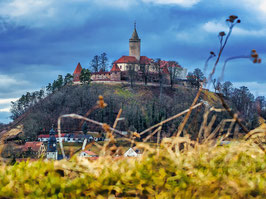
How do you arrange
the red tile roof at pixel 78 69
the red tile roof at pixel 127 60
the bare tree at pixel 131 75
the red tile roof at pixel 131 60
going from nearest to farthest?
the bare tree at pixel 131 75 → the red tile roof at pixel 131 60 → the red tile roof at pixel 127 60 → the red tile roof at pixel 78 69

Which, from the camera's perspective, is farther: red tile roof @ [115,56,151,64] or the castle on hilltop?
red tile roof @ [115,56,151,64]

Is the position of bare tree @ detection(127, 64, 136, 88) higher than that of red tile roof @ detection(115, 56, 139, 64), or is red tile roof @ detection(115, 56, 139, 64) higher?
red tile roof @ detection(115, 56, 139, 64)

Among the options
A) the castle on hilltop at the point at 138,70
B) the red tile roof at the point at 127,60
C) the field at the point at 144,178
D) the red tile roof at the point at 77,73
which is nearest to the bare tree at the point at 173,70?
the castle on hilltop at the point at 138,70

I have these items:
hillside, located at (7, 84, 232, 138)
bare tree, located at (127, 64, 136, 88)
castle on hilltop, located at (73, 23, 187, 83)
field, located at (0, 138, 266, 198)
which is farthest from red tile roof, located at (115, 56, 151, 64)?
field, located at (0, 138, 266, 198)

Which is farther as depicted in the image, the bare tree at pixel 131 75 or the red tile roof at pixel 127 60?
the red tile roof at pixel 127 60

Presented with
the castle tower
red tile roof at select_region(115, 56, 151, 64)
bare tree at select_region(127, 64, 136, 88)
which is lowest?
bare tree at select_region(127, 64, 136, 88)

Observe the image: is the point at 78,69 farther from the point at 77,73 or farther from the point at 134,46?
the point at 134,46

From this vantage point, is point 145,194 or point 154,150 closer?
point 145,194

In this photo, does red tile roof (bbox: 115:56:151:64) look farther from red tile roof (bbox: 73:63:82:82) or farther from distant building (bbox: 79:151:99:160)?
distant building (bbox: 79:151:99:160)

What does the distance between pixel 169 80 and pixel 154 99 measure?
11.3 m

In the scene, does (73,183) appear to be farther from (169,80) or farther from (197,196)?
(169,80)

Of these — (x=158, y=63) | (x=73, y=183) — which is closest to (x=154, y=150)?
(x=73, y=183)

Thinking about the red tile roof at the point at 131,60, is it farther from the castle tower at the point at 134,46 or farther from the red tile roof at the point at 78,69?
the red tile roof at the point at 78,69

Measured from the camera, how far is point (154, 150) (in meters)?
2.17
